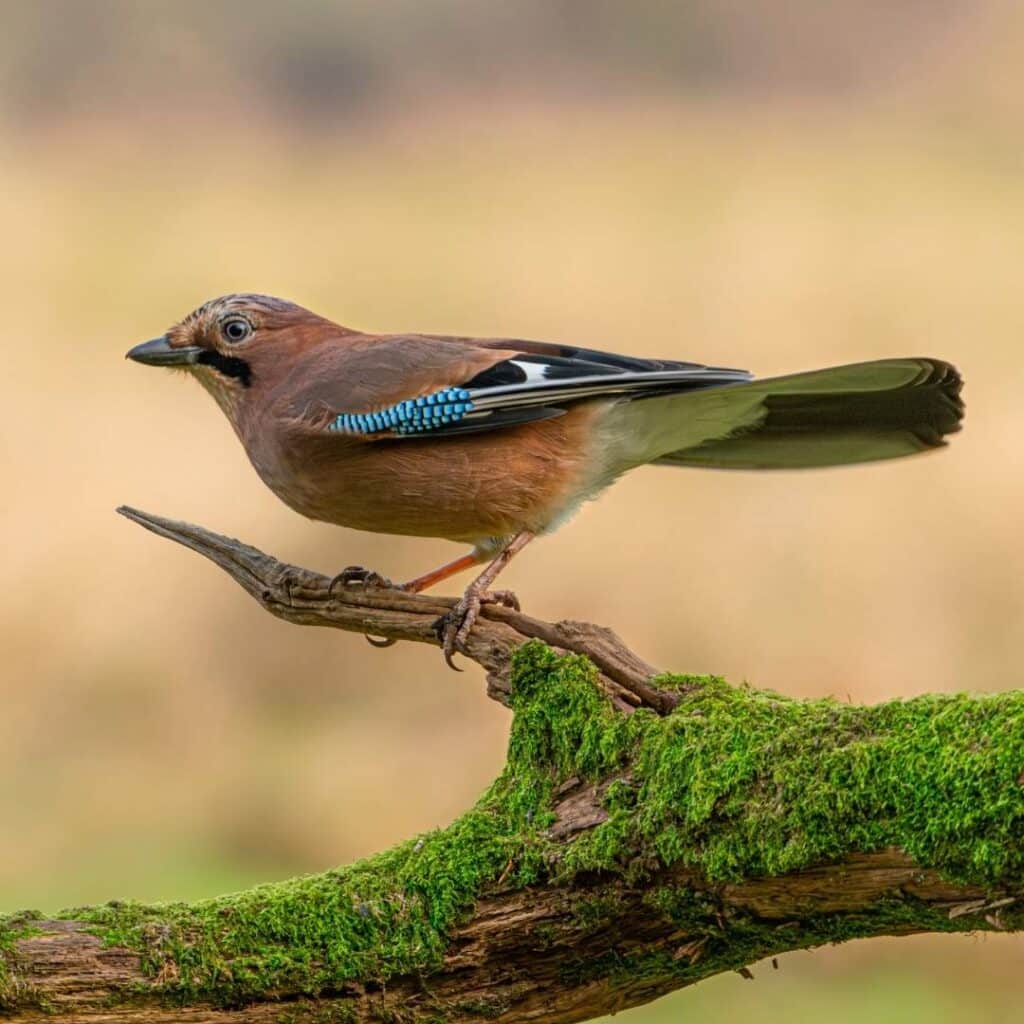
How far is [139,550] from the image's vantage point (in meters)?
10.1

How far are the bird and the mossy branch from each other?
1045 mm

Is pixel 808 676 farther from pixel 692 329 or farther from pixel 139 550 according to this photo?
pixel 139 550

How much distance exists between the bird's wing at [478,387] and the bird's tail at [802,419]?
11cm

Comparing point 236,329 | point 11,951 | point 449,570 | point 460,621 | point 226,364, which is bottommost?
point 11,951

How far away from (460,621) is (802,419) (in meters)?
1.30

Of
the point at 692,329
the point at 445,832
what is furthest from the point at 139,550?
the point at 445,832

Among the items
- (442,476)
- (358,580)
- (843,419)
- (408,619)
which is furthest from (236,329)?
(843,419)

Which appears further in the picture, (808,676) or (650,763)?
(808,676)

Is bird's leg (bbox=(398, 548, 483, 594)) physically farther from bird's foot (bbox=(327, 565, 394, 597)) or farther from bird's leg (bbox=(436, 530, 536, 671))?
bird's leg (bbox=(436, 530, 536, 671))

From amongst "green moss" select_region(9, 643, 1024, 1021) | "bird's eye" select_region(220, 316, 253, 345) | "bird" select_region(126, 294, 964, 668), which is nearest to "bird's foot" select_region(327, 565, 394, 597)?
"bird" select_region(126, 294, 964, 668)

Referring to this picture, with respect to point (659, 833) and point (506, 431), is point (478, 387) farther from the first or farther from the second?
point (659, 833)

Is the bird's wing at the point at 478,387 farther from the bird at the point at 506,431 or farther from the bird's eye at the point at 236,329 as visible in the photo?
the bird's eye at the point at 236,329

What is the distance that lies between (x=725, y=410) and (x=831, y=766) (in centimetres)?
192

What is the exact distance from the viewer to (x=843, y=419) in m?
5.12
